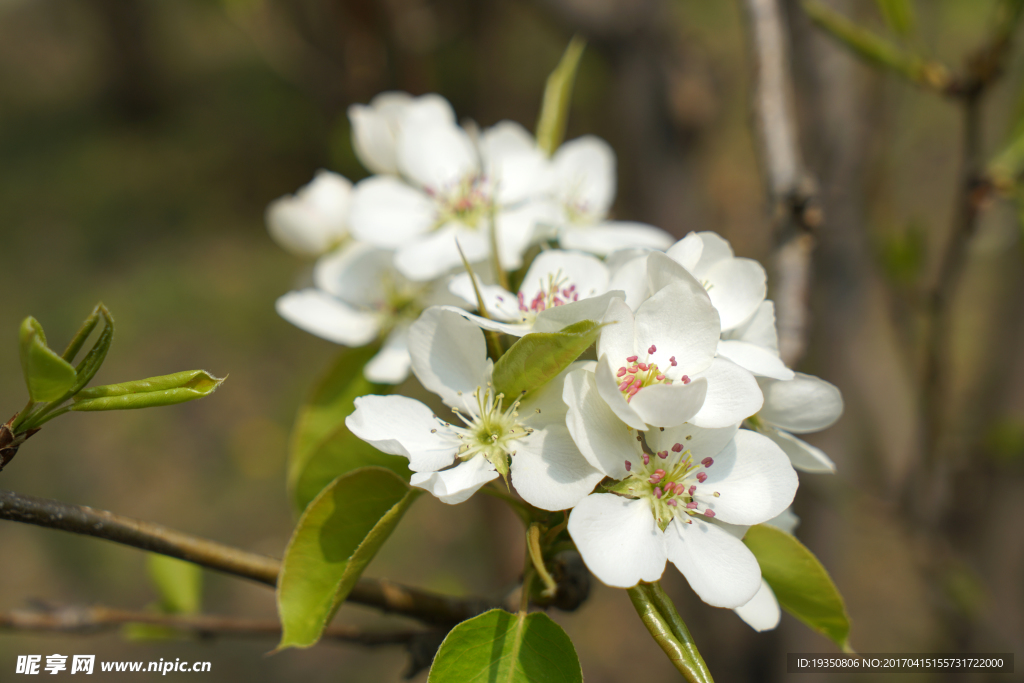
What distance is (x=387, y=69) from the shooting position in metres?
2.19

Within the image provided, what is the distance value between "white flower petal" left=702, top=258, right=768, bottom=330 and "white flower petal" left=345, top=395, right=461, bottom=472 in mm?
320

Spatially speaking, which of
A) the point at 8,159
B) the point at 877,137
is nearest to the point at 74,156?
the point at 8,159

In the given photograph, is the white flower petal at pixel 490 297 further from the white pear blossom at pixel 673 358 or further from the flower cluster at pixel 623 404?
the white pear blossom at pixel 673 358

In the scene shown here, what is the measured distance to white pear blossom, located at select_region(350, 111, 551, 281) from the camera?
37.2 inches

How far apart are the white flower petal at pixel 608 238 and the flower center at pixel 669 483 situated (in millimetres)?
326

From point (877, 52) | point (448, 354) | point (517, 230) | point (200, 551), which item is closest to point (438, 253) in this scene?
point (517, 230)

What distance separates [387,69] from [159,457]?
7.58ft

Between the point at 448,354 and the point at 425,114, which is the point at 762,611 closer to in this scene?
the point at 448,354

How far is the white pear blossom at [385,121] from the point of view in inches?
40.8

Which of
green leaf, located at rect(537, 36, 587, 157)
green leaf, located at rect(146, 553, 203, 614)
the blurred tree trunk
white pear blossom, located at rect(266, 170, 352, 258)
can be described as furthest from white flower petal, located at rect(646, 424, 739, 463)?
the blurred tree trunk

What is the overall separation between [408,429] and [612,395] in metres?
0.23

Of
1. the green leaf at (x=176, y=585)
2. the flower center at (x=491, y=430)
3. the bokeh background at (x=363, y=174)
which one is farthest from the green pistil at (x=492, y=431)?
the green leaf at (x=176, y=585)

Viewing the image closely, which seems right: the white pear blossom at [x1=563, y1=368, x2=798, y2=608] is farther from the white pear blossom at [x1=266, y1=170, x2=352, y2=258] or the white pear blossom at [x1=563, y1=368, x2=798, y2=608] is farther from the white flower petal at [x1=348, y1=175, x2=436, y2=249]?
the white pear blossom at [x1=266, y1=170, x2=352, y2=258]

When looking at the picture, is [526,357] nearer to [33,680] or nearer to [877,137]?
[877,137]
